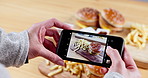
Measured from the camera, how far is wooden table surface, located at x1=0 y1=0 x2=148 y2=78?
1.71 metres

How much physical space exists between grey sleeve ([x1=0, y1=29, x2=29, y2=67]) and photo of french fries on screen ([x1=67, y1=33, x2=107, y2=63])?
Answer: 231mm

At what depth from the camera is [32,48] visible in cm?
102

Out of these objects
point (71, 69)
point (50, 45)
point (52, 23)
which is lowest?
point (71, 69)

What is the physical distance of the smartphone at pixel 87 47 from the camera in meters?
1.10

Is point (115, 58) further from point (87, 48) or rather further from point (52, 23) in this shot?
point (52, 23)

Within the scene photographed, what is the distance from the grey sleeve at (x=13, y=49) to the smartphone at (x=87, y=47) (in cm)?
20

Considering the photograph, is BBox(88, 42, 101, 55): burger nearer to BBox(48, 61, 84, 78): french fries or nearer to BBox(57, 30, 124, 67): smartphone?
BBox(57, 30, 124, 67): smartphone

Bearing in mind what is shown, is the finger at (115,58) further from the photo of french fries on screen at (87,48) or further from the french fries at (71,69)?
the french fries at (71,69)

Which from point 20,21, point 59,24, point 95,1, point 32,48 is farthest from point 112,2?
point 32,48

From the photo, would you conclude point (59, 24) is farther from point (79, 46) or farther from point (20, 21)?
point (20, 21)

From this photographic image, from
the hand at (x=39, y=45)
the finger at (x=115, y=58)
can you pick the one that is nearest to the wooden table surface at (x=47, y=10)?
the hand at (x=39, y=45)

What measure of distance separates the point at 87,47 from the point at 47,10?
0.84 metres

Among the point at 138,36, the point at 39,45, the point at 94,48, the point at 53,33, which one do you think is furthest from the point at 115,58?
the point at 138,36

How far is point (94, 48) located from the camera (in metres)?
1.13
